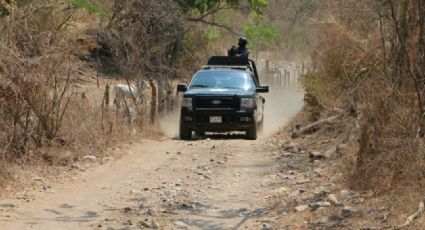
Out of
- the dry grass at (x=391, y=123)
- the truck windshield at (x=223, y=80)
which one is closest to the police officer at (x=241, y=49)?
the truck windshield at (x=223, y=80)

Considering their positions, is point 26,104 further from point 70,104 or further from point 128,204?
point 128,204

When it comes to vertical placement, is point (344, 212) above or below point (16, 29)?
below

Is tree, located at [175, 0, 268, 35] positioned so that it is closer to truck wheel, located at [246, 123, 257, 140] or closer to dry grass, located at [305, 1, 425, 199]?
truck wheel, located at [246, 123, 257, 140]

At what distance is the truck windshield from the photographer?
19.6 metres

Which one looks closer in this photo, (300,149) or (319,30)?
(300,149)

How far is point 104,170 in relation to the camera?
1275cm

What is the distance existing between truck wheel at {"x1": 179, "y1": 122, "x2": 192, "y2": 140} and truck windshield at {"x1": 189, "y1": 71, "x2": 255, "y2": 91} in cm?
113

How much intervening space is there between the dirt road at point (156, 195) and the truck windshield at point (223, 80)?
429 cm

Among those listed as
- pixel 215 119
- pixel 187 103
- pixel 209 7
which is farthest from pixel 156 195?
pixel 209 7

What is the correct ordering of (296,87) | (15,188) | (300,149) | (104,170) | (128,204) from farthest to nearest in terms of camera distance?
(296,87), (300,149), (104,170), (15,188), (128,204)

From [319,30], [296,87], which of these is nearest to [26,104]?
[319,30]

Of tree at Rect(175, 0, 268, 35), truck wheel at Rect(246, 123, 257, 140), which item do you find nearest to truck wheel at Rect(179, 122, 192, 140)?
truck wheel at Rect(246, 123, 257, 140)

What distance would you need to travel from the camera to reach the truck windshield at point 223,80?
1964 cm

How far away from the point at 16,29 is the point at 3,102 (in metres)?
1.14
